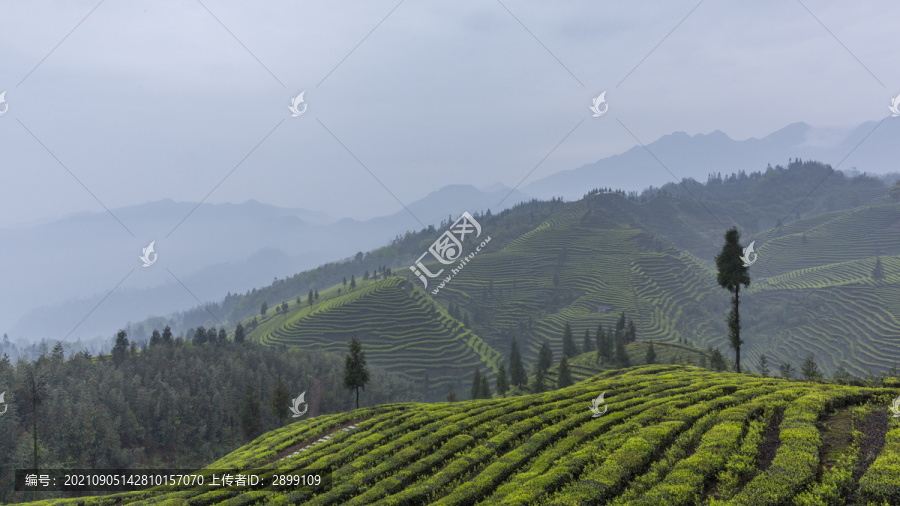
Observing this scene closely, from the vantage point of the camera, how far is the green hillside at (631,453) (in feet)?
39.6

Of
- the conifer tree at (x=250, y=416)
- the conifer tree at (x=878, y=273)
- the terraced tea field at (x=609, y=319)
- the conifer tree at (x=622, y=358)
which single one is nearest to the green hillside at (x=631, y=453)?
the conifer tree at (x=250, y=416)

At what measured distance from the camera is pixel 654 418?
1834cm

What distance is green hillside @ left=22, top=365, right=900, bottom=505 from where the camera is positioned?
12070 millimetres

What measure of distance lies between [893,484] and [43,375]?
87.5 meters

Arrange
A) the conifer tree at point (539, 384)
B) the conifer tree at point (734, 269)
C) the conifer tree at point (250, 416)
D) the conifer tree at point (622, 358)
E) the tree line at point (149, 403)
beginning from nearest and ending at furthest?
1. the conifer tree at point (734, 269)
2. the tree line at point (149, 403)
3. the conifer tree at point (250, 416)
4. the conifer tree at point (539, 384)
5. the conifer tree at point (622, 358)

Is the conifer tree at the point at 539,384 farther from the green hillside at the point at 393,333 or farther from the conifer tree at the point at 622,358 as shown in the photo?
the green hillside at the point at 393,333

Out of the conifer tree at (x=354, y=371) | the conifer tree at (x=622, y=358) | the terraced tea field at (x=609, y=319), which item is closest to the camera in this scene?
the conifer tree at (x=354, y=371)

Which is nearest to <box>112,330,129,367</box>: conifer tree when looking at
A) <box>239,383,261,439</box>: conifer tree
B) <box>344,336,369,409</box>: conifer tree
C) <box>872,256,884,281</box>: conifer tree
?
<box>239,383,261,439</box>: conifer tree

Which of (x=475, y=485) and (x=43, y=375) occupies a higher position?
(x=43, y=375)

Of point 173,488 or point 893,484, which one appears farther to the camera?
point 173,488

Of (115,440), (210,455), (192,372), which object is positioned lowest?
(210,455)

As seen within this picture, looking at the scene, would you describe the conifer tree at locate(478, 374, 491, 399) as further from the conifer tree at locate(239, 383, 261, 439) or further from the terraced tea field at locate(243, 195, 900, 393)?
Answer: the terraced tea field at locate(243, 195, 900, 393)

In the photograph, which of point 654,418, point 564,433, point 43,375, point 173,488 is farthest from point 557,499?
point 43,375

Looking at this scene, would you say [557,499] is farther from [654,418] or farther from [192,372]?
[192,372]
